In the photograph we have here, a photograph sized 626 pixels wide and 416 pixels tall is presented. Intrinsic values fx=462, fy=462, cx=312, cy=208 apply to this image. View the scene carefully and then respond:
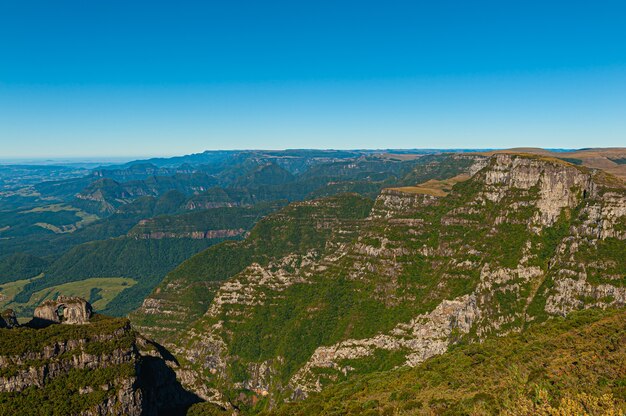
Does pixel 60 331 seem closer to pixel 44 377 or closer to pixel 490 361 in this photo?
pixel 44 377

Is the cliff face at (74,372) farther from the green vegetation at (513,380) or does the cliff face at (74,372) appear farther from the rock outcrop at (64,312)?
the green vegetation at (513,380)

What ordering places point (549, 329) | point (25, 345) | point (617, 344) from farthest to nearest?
point (549, 329) < point (25, 345) < point (617, 344)

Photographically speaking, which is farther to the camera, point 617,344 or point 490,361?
point 490,361

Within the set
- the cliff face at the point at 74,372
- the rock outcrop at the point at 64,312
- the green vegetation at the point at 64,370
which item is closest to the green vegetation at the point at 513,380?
the cliff face at the point at 74,372

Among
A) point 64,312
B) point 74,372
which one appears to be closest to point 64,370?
point 74,372

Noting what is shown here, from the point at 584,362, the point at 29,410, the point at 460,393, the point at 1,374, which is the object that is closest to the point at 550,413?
the point at 584,362
